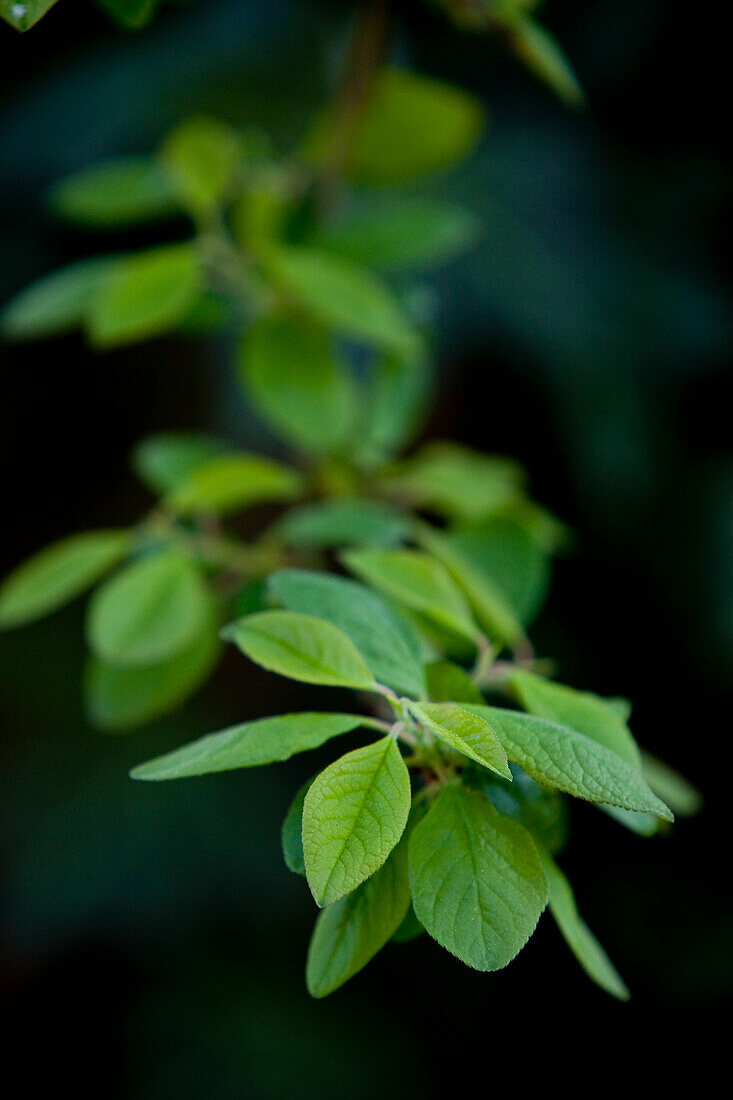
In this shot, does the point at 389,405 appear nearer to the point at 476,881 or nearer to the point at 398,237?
the point at 398,237

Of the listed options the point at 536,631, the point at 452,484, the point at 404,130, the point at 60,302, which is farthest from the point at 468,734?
the point at 536,631

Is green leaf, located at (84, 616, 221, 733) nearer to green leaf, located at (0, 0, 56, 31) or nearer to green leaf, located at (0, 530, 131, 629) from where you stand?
green leaf, located at (0, 530, 131, 629)

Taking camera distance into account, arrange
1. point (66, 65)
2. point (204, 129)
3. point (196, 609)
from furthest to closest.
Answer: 1. point (66, 65)
2. point (204, 129)
3. point (196, 609)

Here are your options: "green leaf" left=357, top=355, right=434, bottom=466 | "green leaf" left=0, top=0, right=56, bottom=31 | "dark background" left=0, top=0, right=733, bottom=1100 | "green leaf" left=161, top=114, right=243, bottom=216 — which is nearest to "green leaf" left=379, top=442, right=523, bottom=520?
"green leaf" left=357, top=355, right=434, bottom=466

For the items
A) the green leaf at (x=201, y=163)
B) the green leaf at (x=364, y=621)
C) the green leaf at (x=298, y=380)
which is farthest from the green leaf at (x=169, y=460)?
the green leaf at (x=364, y=621)

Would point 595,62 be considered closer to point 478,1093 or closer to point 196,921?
point 196,921

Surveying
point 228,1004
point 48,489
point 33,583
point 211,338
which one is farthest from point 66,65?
point 228,1004
